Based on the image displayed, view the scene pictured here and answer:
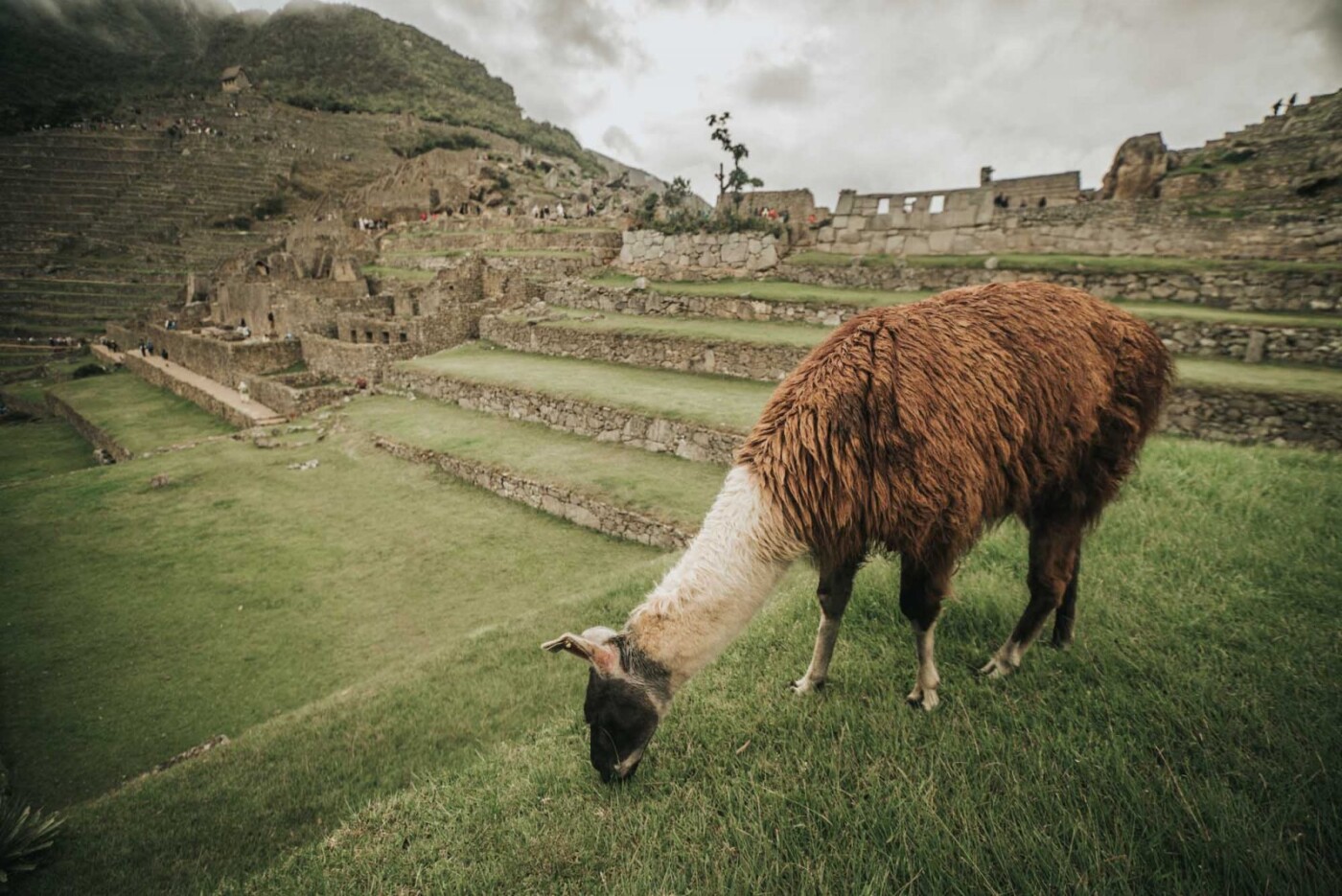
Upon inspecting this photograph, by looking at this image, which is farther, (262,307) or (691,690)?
(262,307)

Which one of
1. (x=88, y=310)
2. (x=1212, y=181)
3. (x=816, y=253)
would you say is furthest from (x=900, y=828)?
(x=88, y=310)

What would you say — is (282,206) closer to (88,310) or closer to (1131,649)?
(88,310)

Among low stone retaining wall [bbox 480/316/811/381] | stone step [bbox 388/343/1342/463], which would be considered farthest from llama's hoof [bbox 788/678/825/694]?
low stone retaining wall [bbox 480/316/811/381]

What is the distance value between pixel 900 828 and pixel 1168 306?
48.2ft

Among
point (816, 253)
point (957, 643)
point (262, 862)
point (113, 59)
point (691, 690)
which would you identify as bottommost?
point (262, 862)

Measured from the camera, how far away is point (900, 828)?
5.92 feet

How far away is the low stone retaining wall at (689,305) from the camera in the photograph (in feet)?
50.6

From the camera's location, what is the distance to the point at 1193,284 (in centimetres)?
1184

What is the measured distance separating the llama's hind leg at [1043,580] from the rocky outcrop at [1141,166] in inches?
Answer: 837

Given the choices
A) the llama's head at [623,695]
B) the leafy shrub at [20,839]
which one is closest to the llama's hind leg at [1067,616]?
the llama's head at [623,695]

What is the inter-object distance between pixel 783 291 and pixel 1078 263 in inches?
292

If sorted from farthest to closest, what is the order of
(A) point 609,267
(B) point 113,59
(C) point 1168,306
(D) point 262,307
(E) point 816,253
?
(B) point 113,59 < (D) point 262,307 < (A) point 609,267 < (E) point 816,253 < (C) point 1168,306

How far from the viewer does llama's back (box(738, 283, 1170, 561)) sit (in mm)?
2305

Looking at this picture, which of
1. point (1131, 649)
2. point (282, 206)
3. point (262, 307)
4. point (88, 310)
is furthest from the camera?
point (282, 206)
